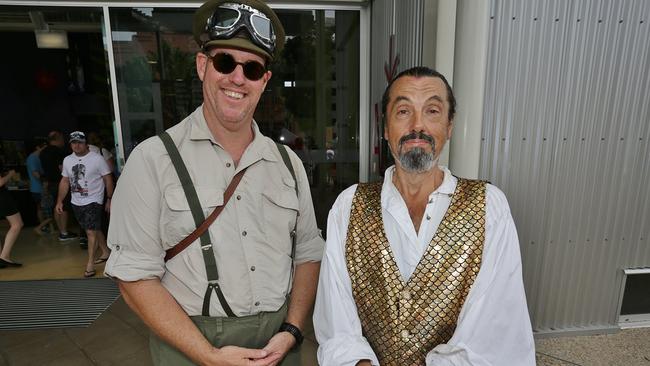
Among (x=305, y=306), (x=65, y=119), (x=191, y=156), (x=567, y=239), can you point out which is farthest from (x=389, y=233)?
(x=65, y=119)

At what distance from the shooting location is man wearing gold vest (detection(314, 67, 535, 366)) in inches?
51.9

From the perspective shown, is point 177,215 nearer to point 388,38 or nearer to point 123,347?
point 123,347

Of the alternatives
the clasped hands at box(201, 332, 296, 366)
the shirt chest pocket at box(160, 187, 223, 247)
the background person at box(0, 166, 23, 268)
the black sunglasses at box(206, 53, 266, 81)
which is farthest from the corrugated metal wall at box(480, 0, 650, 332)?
the background person at box(0, 166, 23, 268)

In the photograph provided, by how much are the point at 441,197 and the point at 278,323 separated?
2.80 feet

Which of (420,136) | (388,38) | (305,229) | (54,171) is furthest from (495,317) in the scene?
(54,171)

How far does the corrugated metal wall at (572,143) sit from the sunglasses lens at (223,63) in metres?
1.83

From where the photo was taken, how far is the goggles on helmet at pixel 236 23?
1.33 m

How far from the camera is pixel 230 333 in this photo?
4.46 feet

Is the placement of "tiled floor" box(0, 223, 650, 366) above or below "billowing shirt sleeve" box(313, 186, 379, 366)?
below

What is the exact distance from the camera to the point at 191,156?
1.35 m

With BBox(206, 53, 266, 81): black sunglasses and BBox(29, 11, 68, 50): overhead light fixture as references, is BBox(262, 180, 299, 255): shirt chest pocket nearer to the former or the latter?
BBox(206, 53, 266, 81): black sunglasses

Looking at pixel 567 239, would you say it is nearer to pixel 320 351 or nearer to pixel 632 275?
pixel 632 275

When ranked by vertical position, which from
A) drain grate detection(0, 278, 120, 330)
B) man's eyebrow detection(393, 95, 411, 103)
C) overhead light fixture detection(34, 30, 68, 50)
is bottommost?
drain grate detection(0, 278, 120, 330)

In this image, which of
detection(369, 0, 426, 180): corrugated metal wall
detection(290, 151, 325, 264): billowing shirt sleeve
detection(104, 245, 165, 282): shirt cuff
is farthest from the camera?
detection(369, 0, 426, 180): corrugated metal wall
